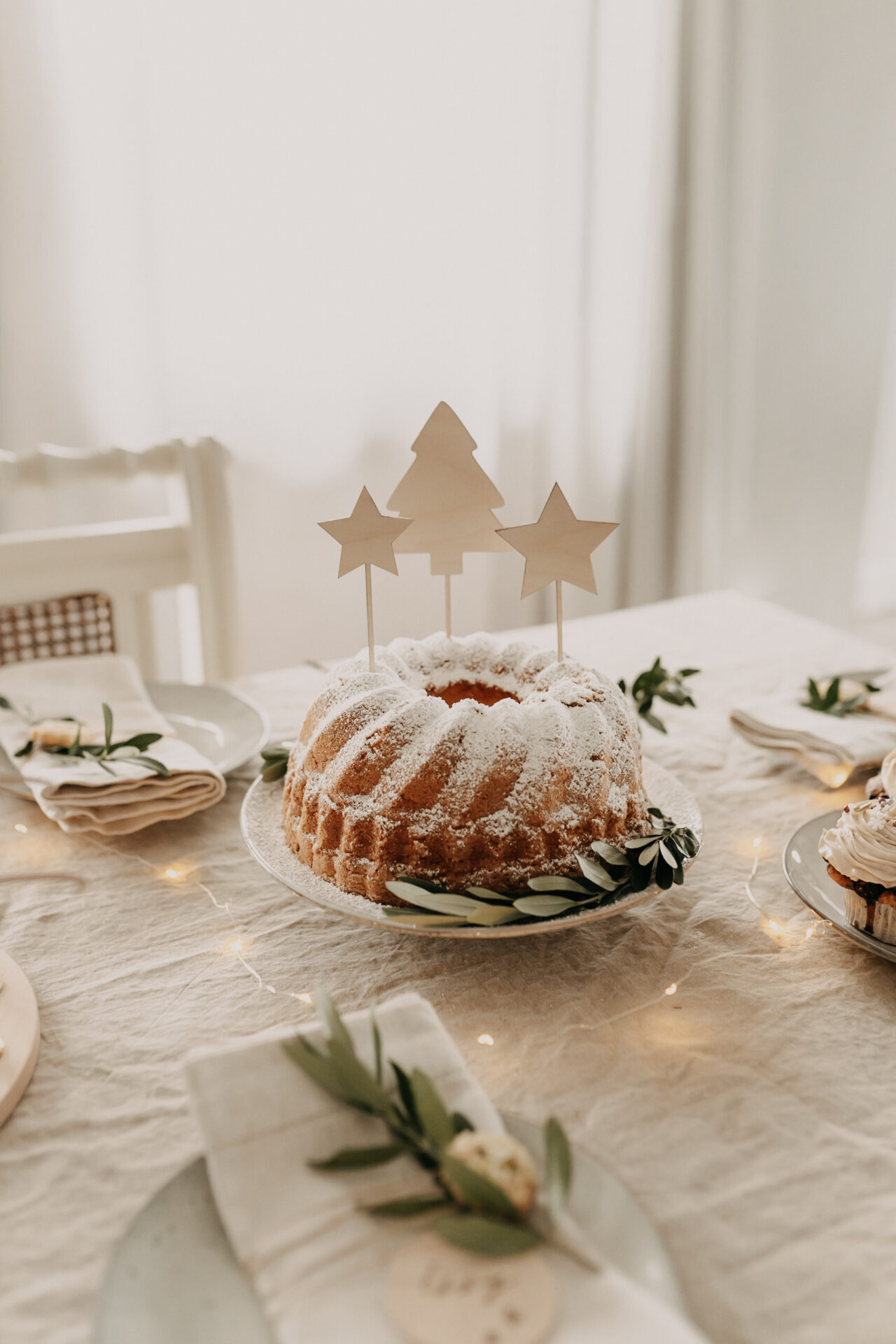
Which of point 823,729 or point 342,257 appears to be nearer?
point 823,729

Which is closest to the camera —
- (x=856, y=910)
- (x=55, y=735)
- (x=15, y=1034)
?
(x=15, y=1034)

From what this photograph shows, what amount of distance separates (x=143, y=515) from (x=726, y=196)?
5.31ft

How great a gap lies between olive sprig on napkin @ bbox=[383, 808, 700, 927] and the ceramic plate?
11 cm

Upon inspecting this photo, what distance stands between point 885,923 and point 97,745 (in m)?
0.73

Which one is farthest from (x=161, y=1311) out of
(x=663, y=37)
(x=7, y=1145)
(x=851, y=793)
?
(x=663, y=37)

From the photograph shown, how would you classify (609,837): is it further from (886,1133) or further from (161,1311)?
(161,1311)

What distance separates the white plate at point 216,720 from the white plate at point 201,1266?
551 mm

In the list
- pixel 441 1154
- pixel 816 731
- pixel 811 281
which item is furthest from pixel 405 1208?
pixel 811 281

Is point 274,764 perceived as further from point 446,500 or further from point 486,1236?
point 486,1236

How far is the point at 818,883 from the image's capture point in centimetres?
86

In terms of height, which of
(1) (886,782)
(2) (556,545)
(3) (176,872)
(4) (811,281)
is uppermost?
(4) (811,281)

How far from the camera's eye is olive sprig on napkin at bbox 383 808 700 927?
2.43 feet

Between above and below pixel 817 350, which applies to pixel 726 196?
above

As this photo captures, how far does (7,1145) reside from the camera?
63 cm
